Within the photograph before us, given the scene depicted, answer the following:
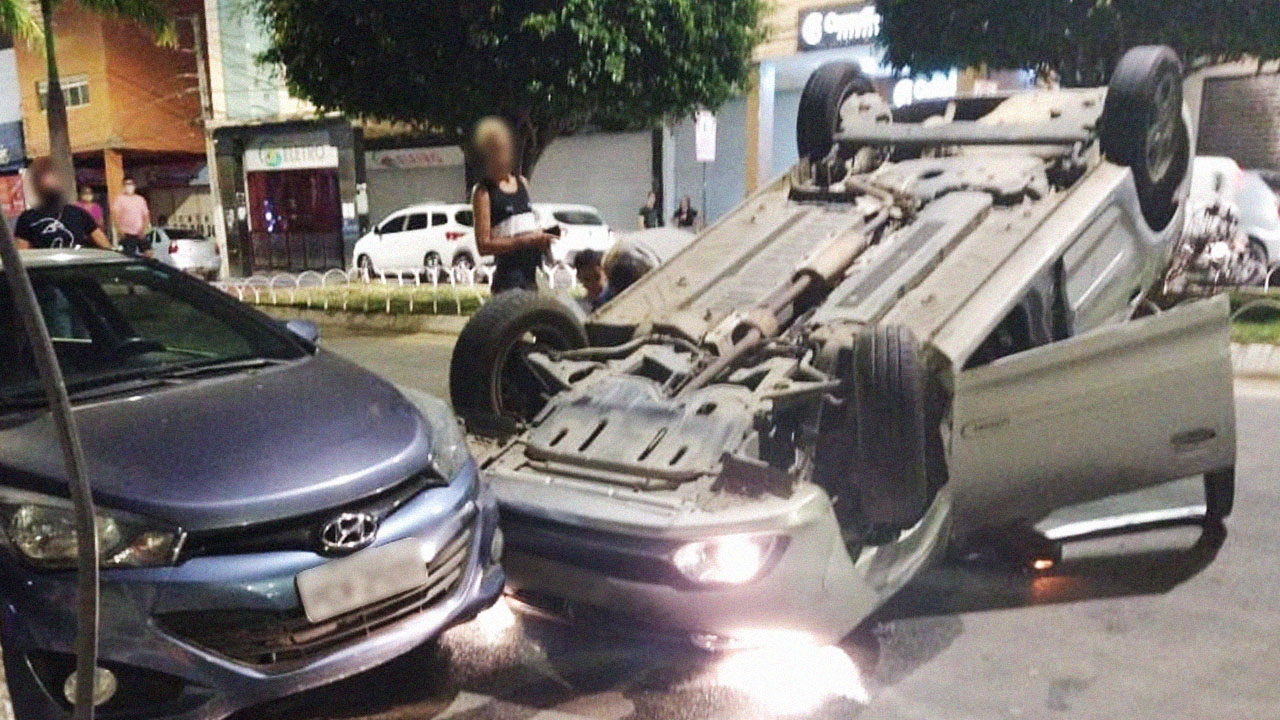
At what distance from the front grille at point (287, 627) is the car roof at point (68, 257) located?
178 centimetres

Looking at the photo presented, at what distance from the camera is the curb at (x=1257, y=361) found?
7426 millimetres

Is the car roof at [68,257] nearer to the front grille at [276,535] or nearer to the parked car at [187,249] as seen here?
the front grille at [276,535]

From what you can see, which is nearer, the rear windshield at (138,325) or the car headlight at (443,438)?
the car headlight at (443,438)

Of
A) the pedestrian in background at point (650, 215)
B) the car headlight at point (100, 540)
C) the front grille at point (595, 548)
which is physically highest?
the car headlight at point (100, 540)

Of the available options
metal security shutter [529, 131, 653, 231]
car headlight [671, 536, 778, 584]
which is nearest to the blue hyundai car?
car headlight [671, 536, 778, 584]

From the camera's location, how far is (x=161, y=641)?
8.30 ft

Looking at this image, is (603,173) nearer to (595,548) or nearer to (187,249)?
(187,249)

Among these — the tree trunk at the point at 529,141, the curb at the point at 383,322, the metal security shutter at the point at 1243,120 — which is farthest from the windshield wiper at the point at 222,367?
the metal security shutter at the point at 1243,120

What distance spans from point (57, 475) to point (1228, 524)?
4513mm

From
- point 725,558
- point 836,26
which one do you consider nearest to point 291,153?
point 836,26

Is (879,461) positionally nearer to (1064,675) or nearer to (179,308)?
(1064,675)

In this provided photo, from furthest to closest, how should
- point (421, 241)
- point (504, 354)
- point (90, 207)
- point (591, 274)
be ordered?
1. point (421, 241)
2. point (90, 207)
3. point (591, 274)
4. point (504, 354)

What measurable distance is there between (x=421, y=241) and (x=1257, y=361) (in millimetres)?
14460

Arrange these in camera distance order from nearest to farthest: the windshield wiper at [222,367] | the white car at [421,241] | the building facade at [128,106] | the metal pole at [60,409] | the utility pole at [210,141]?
the metal pole at [60,409] < the windshield wiper at [222,367] < the white car at [421,241] < the utility pole at [210,141] < the building facade at [128,106]
